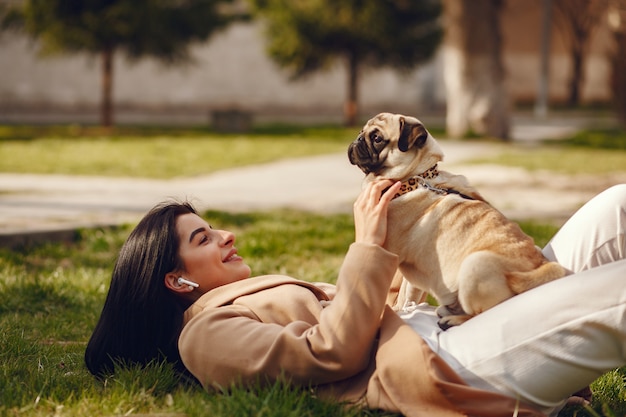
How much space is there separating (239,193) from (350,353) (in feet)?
22.7

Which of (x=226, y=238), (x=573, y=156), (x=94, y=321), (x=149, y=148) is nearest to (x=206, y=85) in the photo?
(x=149, y=148)

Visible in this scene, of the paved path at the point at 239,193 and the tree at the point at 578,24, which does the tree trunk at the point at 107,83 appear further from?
the tree at the point at 578,24

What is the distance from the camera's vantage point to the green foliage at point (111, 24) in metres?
17.2

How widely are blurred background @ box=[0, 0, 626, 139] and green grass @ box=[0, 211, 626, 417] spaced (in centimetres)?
1029

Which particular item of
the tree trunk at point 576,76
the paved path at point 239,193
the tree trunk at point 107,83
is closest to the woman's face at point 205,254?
the paved path at point 239,193

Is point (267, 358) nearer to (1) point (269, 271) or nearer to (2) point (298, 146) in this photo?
(1) point (269, 271)

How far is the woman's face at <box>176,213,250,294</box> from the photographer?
3.27 metres

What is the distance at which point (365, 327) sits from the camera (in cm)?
286

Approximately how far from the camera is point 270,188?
10.2 metres

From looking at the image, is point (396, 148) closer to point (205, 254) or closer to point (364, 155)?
point (364, 155)

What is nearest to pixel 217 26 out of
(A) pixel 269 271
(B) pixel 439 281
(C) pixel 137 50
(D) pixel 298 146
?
(C) pixel 137 50

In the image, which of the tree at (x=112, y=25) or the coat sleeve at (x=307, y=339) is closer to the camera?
the coat sleeve at (x=307, y=339)

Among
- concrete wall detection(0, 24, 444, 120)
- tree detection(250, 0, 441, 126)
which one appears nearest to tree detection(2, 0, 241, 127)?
tree detection(250, 0, 441, 126)

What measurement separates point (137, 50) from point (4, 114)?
7.13 meters
